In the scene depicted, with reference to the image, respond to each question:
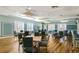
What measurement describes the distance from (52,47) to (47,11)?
0.76 m

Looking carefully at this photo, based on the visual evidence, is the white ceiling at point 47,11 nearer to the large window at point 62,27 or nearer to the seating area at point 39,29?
the seating area at point 39,29

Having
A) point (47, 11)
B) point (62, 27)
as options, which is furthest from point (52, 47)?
point (47, 11)

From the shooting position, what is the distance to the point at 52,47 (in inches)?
127

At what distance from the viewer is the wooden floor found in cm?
320

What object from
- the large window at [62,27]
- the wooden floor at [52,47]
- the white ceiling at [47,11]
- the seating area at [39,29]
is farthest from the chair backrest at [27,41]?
the large window at [62,27]

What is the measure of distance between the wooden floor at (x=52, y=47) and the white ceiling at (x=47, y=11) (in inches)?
20.8

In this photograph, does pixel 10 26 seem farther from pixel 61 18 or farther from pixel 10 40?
pixel 61 18

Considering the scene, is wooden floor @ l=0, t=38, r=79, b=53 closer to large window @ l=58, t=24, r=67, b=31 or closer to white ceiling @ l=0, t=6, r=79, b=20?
large window @ l=58, t=24, r=67, b=31

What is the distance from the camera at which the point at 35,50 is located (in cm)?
329

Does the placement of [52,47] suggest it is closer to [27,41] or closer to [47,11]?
[27,41]

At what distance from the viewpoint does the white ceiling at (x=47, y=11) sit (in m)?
3.20
